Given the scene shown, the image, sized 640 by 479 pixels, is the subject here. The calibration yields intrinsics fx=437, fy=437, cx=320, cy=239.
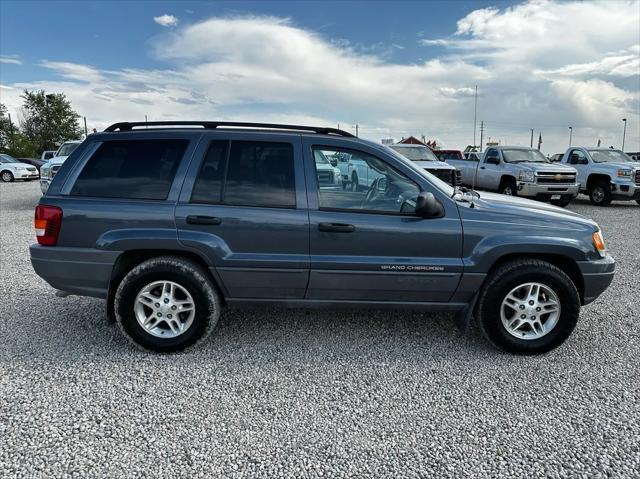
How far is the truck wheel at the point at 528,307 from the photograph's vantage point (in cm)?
340

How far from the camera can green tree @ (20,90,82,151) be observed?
60.2 meters

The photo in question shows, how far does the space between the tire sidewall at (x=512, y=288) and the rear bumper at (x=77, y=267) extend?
117 inches

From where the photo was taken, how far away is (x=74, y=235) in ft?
11.2

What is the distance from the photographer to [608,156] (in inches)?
571

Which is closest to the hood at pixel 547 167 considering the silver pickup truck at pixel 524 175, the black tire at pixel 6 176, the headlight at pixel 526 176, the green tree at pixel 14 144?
the silver pickup truck at pixel 524 175

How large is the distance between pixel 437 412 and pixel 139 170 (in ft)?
9.25

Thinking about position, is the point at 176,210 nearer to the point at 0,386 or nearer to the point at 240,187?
the point at 240,187

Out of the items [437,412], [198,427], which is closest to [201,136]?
[198,427]

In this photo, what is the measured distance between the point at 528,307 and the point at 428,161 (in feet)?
32.1

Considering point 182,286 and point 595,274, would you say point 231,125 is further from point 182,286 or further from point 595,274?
point 595,274

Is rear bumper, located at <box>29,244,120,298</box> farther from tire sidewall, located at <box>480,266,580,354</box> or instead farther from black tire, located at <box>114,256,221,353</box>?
tire sidewall, located at <box>480,266,580,354</box>

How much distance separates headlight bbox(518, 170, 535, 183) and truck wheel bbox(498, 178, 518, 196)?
313 mm

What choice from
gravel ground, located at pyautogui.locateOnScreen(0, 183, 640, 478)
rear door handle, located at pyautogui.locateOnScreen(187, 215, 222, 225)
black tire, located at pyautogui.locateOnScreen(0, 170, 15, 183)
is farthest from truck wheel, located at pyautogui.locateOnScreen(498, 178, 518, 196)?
black tire, located at pyautogui.locateOnScreen(0, 170, 15, 183)

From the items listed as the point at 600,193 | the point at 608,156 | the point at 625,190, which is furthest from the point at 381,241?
the point at 608,156
